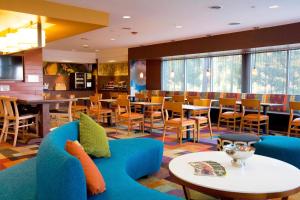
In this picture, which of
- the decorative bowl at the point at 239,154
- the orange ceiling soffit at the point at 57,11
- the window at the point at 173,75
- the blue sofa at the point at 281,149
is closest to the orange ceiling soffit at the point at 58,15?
the orange ceiling soffit at the point at 57,11

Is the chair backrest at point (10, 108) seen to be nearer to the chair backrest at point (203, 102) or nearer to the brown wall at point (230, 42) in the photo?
the chair backrest at point (203, 102)

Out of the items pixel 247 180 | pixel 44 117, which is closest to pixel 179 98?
pixel 44 117

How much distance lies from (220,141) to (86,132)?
6.91 ft

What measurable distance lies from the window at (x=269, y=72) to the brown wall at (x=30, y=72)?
622 cm

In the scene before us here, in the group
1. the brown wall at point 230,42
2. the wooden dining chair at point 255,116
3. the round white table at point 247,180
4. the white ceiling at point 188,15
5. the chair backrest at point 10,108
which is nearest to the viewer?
the round white table at point 247,180

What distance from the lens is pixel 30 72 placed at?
7684 millimetres

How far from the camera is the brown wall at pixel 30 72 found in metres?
7.47

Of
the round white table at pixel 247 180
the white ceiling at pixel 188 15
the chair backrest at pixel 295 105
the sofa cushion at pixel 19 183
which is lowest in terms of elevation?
the sofa cushion at pixel 19 183

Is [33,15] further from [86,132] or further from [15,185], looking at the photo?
[15,185]

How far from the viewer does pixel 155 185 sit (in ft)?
11.0

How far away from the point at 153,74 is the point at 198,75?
92.9 inches

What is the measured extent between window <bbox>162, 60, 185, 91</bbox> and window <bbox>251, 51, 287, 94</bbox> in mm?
2868

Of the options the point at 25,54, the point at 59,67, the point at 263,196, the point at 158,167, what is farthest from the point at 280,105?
the point at 59,67

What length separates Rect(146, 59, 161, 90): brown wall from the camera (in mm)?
11344
